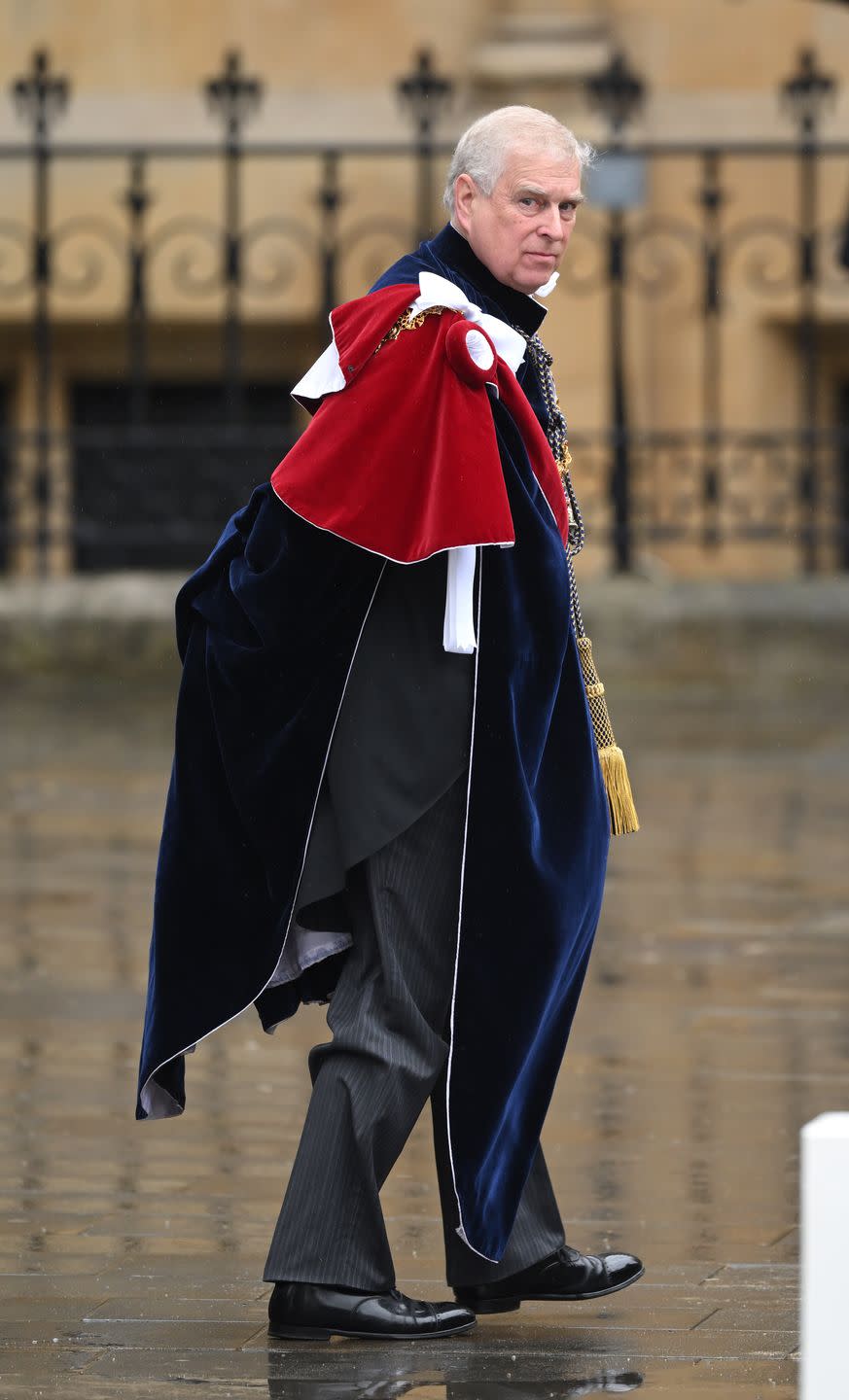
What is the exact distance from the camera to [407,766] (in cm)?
421

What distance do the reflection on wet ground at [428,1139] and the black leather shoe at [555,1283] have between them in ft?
0.14

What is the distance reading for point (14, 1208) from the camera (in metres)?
5.05

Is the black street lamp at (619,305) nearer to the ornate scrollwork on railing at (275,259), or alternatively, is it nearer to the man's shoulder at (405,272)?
the ornate scrollwork on railing at (275,259)

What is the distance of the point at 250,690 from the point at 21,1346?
1.00 m

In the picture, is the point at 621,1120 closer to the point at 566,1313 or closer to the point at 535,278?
the point at 566,1313

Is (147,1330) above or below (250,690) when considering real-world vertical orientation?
below

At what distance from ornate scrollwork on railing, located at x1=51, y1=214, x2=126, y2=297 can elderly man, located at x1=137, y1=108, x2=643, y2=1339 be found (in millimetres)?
9648

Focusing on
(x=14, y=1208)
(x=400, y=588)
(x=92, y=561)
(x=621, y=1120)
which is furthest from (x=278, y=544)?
(x=92, y=561)

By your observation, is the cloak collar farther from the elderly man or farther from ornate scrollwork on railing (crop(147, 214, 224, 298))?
ornate scrollwork on railing (crop(147, 214, 224, 298))

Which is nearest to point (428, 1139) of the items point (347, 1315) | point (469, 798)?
point (347, 1315)

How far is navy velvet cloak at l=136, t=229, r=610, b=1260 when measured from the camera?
4219 millimetres

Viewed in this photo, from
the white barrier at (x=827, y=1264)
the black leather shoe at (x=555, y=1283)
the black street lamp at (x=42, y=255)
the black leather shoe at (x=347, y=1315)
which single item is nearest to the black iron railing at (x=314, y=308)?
the black street lamp at (x=42, y=255)

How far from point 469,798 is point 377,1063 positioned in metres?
0.40

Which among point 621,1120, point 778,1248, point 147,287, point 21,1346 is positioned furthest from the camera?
point 147,287
